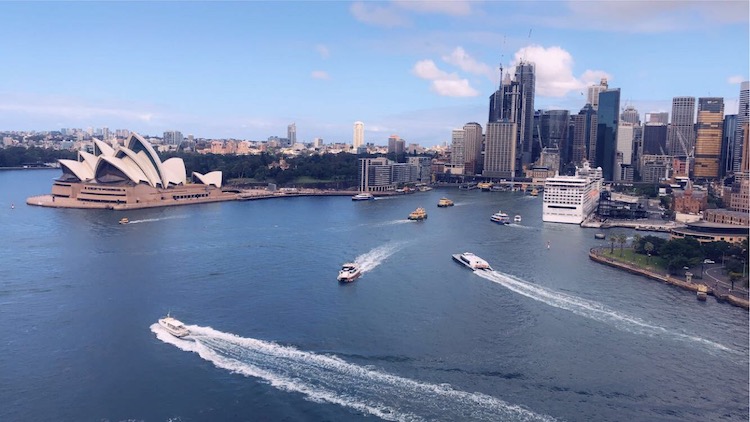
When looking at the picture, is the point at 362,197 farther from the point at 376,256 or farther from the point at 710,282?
the point at 710,282

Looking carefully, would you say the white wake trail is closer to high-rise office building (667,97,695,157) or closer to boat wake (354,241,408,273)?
boat wake (354,241,408,273)

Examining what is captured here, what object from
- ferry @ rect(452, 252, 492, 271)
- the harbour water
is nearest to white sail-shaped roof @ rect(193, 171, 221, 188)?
the harbour water

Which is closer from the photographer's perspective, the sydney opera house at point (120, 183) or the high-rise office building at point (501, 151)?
the sydney opera house at point (120, 183)

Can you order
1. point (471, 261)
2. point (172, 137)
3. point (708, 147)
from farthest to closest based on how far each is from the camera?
point (172, 137) < point (708, 147) < point (471, 261)

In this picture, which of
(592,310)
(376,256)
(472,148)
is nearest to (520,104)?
(472,148)

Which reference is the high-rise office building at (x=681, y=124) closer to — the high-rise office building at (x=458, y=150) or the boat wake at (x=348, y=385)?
the high-rise office building at (x=458, y=150)

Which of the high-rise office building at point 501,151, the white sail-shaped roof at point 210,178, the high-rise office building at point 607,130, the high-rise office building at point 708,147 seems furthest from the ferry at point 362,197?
the high-rise office building at point 607,130

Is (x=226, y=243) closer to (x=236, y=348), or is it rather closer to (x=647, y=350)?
(x=236, y=348)
